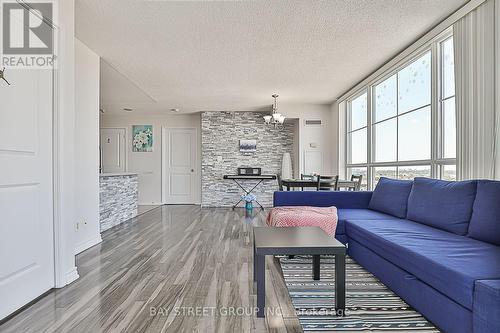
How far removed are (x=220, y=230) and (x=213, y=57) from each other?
252 cm

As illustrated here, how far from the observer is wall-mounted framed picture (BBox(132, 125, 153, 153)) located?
8141 millimetres

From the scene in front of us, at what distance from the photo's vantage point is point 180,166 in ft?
27.0

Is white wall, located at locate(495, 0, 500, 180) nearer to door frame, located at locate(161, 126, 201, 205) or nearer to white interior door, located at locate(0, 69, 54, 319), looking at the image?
white interior door, located at locate(0, 69, 54, 319)

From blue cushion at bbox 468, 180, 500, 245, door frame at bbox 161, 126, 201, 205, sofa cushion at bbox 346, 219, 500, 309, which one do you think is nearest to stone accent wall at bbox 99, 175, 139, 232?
door frame at bbox 161, 126, 201, 205

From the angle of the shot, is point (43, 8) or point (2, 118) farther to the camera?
point (43, 8)

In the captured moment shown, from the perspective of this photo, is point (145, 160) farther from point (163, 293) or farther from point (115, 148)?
point (163, 293)

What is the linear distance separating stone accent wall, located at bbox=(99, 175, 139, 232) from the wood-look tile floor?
787 millimetres

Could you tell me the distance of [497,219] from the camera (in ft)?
6.66

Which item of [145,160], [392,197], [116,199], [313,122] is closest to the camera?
[392,197]

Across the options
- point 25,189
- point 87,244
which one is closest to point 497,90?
point 25,189

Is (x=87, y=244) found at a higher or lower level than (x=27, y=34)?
lower

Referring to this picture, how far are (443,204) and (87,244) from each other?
376 centimetres

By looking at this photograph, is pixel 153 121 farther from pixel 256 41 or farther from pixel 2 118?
pixel 2 118

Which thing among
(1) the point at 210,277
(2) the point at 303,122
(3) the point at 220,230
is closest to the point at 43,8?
(1) the point at 210,277
